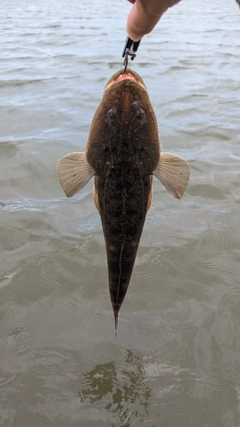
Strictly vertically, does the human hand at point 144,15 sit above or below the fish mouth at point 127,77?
above

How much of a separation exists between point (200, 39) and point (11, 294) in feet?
47.5

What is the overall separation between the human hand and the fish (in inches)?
9.6

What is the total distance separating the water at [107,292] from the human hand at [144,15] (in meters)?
2.43

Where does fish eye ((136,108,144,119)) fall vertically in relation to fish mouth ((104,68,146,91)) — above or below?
below

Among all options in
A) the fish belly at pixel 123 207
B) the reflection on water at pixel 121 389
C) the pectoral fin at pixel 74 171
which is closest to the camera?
the fish belly at pixel 123 207

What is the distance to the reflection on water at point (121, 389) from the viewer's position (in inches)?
118

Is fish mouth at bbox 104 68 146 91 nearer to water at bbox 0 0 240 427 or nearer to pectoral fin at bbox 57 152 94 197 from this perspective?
pectoral fin at bbox 57 152 94 197

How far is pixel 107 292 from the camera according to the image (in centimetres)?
389

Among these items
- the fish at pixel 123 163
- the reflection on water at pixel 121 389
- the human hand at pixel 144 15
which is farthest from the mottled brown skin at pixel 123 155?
the reflection on water at pixel 121 389

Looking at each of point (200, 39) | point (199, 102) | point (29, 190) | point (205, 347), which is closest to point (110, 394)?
point (205, 347)

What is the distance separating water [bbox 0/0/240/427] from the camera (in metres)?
3.06

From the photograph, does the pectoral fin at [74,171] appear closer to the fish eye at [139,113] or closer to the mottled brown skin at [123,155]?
the mottled brown skin at [123,155]

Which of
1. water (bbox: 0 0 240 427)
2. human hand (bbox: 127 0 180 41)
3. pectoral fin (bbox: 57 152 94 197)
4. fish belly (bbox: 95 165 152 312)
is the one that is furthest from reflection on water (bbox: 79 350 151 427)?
human hand (bbox: 127 0 180 41)

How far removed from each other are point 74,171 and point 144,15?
3.19ft
